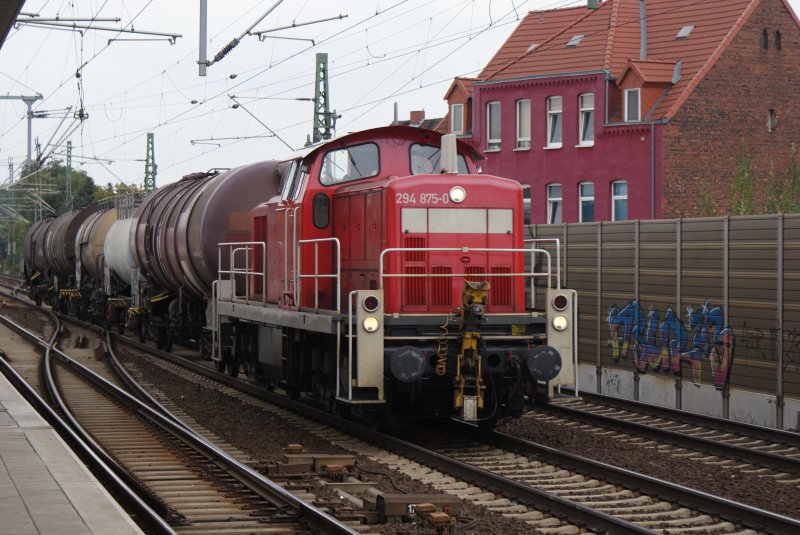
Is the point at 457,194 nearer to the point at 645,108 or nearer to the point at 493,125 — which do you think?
the point at 645,108

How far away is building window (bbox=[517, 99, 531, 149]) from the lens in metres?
39.7

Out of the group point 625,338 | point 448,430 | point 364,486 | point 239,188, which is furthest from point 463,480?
point 239,188

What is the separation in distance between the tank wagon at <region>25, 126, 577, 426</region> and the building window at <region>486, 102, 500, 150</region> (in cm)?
2507

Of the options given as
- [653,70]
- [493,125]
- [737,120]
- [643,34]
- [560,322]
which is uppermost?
[643,34]

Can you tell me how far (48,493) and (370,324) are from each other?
12.8 feet

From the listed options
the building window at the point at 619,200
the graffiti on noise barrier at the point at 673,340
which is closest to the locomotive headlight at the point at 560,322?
the graffiti on noise barrier at the point at 673,340

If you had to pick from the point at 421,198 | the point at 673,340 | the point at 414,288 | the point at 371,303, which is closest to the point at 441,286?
the point at 414,288

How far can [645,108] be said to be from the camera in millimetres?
37062

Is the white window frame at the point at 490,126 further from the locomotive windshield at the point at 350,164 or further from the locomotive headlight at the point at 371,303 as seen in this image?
the locomotive headlight at the point at 371,303

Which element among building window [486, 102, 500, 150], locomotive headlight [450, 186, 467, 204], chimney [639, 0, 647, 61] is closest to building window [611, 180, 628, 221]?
chimney [639, 0, 647, 61]

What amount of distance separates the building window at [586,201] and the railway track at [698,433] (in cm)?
2219

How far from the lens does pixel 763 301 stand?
14.4 m

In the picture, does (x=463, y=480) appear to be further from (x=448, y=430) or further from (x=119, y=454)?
(x=119, y=454)

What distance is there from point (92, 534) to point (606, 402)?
10156 millimetres
